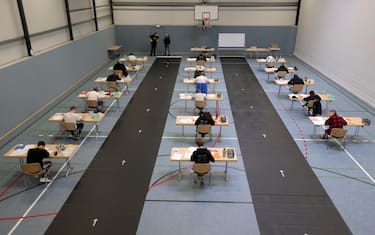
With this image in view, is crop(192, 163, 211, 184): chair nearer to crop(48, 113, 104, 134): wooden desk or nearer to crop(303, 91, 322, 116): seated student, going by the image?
crop(48, 113, 104, 134): wooden desk

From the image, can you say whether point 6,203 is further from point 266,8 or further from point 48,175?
point 266,8

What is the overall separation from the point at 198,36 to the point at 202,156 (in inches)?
718

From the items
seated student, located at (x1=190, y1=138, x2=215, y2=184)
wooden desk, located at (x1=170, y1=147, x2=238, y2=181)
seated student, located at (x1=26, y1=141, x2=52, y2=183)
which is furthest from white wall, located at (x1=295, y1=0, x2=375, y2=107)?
seated student, located at (x1=26, y1=141, x2=52, y2=183)

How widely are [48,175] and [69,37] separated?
10172 mm

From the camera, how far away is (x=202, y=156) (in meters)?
8.06

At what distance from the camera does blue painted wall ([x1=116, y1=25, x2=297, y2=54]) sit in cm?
2428

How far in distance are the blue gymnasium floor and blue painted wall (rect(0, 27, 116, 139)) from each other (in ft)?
2.76

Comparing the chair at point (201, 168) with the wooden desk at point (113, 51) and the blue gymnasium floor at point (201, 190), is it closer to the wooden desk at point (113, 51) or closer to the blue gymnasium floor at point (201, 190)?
the blue gymnasium floor at point (201, 190)

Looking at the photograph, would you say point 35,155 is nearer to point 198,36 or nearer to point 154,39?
point 154,39

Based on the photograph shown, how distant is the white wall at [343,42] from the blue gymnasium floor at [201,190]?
3.68m

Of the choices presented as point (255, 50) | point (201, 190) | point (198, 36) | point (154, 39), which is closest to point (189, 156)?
point (201, 190)

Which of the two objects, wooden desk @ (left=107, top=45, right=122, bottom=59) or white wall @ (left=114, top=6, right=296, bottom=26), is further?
white wall @ (left=114, top=6, right=296, bottom=26)

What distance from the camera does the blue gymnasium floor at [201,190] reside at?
23.0 ft

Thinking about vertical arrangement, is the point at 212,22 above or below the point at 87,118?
above
